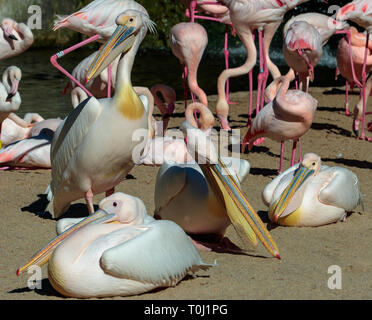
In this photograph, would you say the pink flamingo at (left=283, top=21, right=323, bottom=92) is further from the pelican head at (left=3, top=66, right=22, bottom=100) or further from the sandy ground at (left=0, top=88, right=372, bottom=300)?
the pelican head at (left=3, top=66, right=22, bottom=100)

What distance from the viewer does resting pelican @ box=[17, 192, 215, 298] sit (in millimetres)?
3688

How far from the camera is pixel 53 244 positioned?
3914 mm

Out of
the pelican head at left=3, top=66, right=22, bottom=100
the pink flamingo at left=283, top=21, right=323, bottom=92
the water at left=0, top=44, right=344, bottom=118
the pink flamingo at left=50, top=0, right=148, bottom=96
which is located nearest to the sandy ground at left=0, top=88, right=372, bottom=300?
the pelican head at left=3, top=66, right=22, bottom=100

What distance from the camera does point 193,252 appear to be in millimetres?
3990

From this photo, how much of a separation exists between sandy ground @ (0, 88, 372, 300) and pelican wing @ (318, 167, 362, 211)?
0.54ft

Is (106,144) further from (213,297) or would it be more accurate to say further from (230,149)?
(230,149)

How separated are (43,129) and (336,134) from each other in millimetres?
3566

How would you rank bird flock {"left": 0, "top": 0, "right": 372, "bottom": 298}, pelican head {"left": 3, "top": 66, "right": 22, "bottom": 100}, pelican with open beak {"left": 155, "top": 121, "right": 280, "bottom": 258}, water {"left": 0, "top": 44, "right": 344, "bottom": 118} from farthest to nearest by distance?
1. water {"left": 0, "top": 44, "right": 344, "bottom": 118}
2. pelican head {"left": 3, "top": 66, "right": 22, "bottom": 100}
3. pelican with open beak {"left": 155, "top": 121, "right": 280, "bottom": 258}
4. bird flock {"left": 0, "top": 0, "right": 372, "bottom": 298}

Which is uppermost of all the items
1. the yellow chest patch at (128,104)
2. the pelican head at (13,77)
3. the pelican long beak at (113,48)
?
the pelican long beak at (113,48)

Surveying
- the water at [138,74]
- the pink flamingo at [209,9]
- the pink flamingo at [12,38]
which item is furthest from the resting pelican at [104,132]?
the water at [138,74]

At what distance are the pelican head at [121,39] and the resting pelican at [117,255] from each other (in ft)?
4.40

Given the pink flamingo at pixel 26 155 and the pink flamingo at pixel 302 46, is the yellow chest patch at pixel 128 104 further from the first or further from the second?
the pink flamingo at pixel 302 46

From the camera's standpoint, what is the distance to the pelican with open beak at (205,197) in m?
4.41
